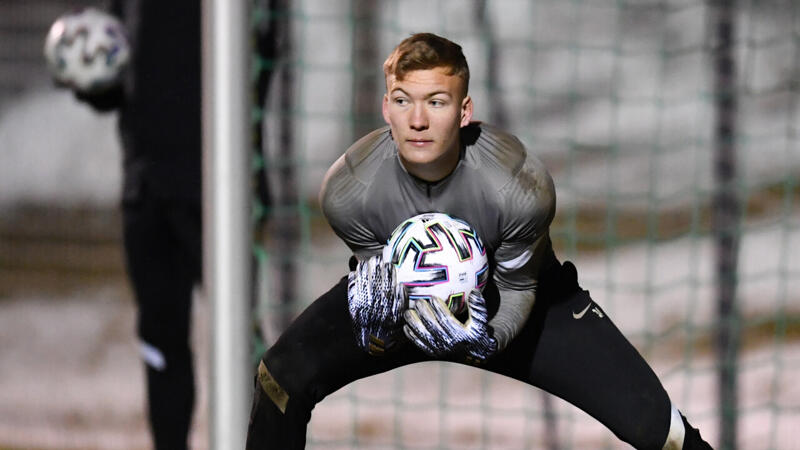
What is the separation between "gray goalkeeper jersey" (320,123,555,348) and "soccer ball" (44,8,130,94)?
1687mm

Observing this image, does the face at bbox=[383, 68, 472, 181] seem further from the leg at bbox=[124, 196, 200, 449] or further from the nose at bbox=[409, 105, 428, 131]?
the leg at bbox=[124, 196, 200, 449]

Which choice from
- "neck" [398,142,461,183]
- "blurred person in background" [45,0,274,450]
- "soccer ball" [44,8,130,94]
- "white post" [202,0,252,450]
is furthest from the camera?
"blurred person in background" [45,0,274,450]

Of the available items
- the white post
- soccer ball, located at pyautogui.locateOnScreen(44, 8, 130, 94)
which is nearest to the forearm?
the white post

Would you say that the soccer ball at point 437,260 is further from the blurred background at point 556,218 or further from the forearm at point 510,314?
the blurred background at point 556,218

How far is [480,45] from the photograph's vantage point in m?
3.95

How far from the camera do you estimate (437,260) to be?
1860 mm

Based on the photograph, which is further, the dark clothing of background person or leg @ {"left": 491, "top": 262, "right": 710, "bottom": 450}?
the dark clothing of background person

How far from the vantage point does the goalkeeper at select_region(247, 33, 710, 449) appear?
1871mm

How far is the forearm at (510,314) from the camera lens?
2025mm

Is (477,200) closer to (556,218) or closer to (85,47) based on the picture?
(85,47)

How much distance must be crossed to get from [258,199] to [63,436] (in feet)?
4.65

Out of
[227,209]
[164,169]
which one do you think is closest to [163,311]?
[164,169]

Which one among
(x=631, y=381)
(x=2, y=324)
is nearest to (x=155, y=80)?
(x=2, y=324)

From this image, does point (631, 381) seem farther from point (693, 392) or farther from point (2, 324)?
point (2, 324)
